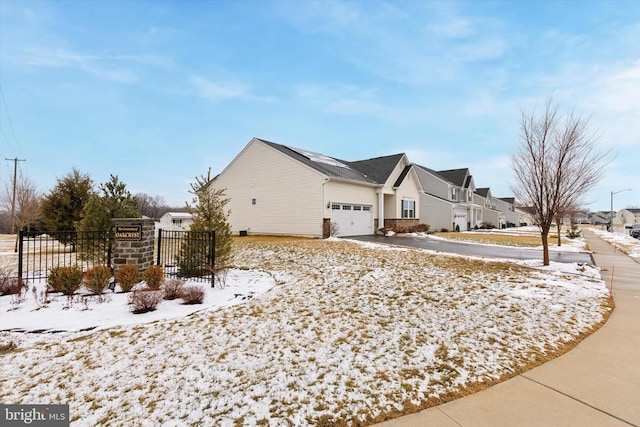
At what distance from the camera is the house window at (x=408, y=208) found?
27688mm

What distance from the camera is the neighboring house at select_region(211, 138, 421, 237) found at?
2003 centimetres

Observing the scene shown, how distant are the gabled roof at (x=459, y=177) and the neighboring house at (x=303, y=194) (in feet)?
49.2

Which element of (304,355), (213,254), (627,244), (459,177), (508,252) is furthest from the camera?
(459,177)

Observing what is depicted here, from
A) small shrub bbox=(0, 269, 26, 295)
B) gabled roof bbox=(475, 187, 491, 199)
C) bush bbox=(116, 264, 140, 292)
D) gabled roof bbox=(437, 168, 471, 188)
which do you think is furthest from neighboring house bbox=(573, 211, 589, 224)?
small shrub bbox=(0, 269, 26, 295)

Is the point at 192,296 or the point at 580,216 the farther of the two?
the point at 580,216


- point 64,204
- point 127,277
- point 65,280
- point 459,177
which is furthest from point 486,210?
point 64,204

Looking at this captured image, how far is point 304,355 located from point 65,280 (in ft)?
22.0

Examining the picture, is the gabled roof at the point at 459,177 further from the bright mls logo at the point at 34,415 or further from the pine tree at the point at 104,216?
the bright mls logo at the point at 34,415

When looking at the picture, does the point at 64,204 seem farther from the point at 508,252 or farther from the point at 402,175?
the point at 508,252

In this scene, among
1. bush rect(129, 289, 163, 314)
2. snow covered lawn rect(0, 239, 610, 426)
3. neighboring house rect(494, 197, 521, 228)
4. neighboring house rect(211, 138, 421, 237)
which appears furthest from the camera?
neighboring house rect(494, 197, 521, 228)

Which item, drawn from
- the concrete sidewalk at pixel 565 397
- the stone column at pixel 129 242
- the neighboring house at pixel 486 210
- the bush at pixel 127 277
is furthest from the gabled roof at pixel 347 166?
the neighboring house at pixel 486 210

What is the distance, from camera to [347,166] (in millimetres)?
27672

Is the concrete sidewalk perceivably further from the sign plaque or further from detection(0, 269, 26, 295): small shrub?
detection(0, 269, 26, 295): small shrub

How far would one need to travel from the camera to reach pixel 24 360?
156 inches
